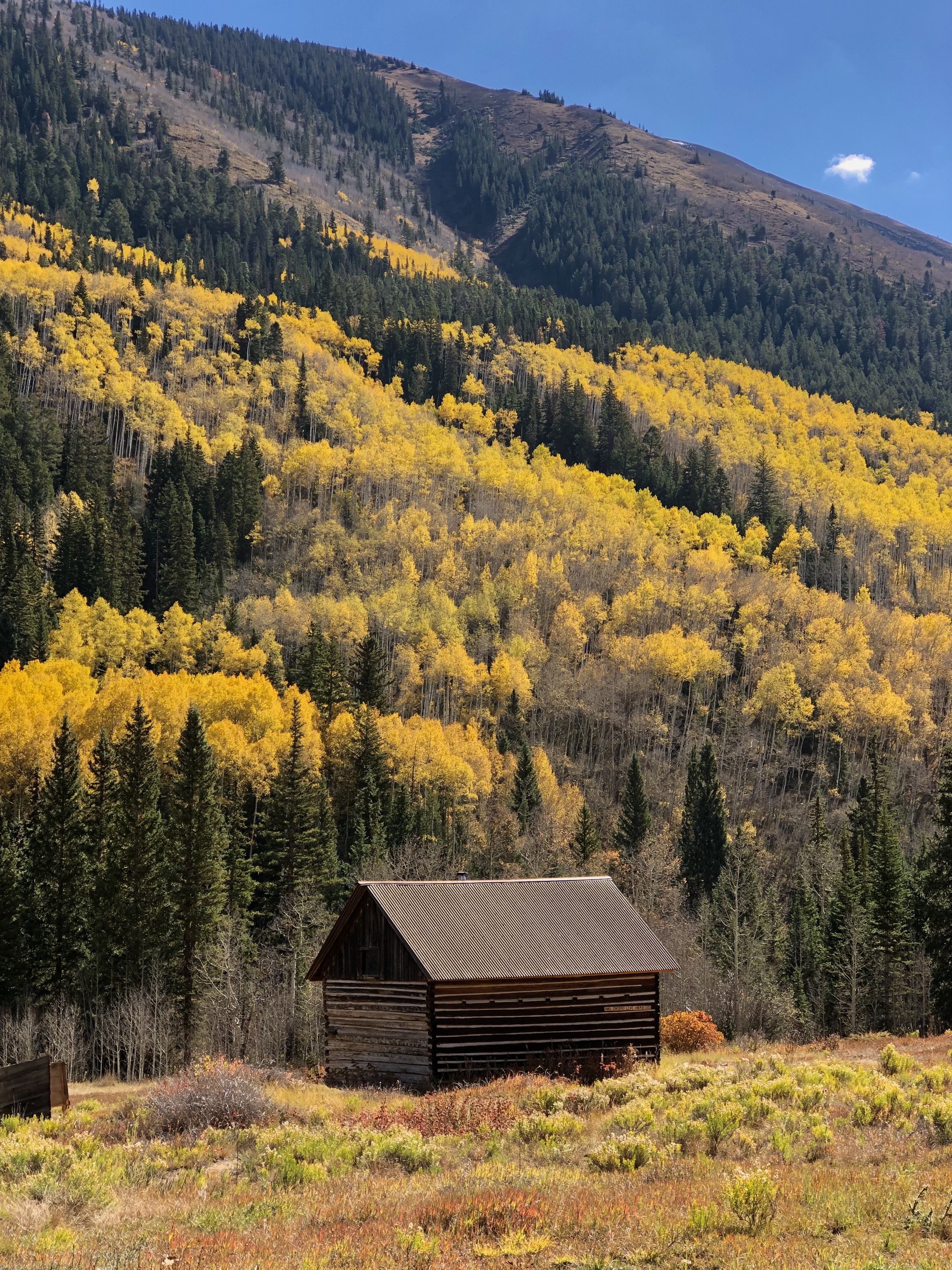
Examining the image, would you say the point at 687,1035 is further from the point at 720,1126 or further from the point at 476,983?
the point at 720,1126

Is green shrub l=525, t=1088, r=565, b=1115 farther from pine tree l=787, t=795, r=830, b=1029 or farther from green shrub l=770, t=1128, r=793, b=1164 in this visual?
pine tree l=787, t=795, r=830, b=1029

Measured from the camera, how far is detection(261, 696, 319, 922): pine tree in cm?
5844

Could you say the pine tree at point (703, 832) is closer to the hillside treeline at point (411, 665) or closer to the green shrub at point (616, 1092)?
the hillside treeline at point (411, 665)

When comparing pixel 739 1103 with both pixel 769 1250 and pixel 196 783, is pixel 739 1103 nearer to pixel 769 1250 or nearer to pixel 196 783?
pixel 769 1250

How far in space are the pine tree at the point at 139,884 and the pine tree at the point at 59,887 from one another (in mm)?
2013

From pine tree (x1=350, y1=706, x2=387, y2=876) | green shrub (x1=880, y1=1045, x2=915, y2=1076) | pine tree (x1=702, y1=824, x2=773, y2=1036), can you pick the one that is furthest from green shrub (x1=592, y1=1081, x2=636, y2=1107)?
pine tree (x1=350, y1=706, x2=387, y2=876)

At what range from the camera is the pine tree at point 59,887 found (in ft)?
151

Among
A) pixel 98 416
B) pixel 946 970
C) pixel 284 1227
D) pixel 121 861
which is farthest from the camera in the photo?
pixel 98 416

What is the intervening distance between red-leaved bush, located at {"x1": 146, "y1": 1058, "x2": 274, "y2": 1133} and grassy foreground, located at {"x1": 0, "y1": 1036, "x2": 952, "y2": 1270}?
0.47 m

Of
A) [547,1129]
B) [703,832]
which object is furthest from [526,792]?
[547,1129]

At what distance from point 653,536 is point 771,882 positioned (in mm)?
58381

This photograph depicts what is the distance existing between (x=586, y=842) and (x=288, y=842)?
19657 millimetres

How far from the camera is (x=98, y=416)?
4953 inches

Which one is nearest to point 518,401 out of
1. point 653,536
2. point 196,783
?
point 653,536
